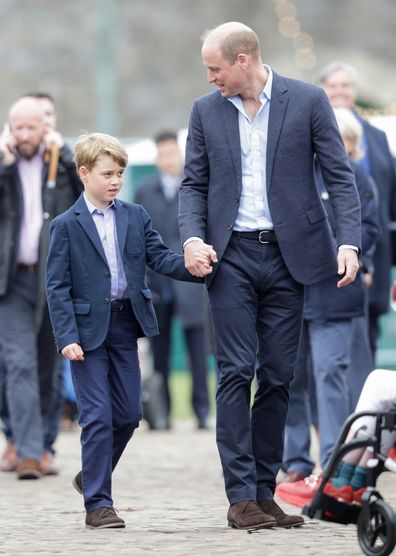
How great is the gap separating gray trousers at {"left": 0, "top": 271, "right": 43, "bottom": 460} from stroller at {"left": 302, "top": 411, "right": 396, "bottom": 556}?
404 cm

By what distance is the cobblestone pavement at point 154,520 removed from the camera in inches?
291

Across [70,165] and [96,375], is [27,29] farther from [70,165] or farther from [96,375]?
[96,375]

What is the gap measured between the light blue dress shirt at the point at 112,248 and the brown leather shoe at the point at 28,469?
2.79m

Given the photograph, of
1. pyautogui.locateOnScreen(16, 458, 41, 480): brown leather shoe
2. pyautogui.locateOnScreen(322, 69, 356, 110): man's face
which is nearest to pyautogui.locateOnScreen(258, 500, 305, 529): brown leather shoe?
pyautogui.locateOnScreen(16, 458, 41, 480): brown leather shoe

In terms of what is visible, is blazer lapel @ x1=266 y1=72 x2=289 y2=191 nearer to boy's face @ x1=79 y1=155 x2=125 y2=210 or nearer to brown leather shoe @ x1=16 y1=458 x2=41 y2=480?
boy's face @ x1=79 y1=155 x2=125 y2=210

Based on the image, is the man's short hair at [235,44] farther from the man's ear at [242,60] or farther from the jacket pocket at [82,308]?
the jacket pocket at [82,308]

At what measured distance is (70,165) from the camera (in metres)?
11.1

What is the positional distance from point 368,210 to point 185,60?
104 ft

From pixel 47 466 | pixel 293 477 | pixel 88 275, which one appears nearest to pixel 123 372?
pixel 88 275

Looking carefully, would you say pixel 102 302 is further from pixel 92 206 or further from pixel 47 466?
pixel 47 466

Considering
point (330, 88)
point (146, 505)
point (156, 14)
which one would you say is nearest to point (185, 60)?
point (156, 14)

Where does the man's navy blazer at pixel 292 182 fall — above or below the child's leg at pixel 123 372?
above

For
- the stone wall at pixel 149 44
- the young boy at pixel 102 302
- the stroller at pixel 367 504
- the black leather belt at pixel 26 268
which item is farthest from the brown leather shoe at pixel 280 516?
the stone wall at pixel 149 44

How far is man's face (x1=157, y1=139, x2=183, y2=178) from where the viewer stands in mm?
15320
